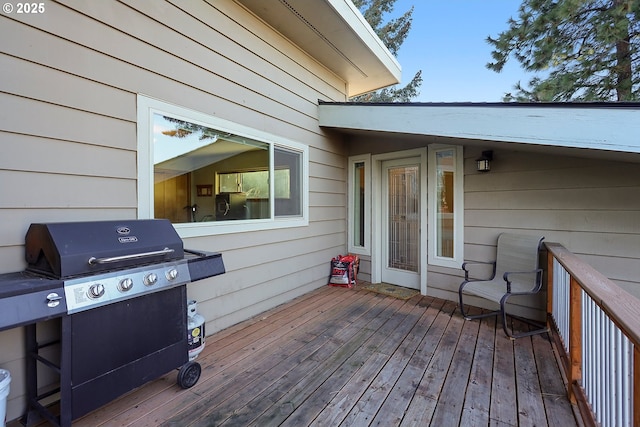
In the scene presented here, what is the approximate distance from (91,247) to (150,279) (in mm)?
342

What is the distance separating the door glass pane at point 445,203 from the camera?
12.6 feet

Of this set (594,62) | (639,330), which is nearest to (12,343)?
(639,330)

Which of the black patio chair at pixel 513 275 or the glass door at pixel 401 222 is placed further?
the glass door at pixel 401 222

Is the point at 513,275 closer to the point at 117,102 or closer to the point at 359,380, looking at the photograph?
the point at 359,380

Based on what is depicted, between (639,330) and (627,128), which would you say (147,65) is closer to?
(639,330)

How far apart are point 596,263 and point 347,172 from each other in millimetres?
3284

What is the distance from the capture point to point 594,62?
16.5ft

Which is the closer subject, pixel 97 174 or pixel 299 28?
pixel 97 174

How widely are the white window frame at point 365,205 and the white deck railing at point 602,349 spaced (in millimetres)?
2650

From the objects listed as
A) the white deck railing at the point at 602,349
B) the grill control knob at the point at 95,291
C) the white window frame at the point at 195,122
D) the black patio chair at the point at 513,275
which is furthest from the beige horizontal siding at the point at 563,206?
the grill control knob at the point at 95,291

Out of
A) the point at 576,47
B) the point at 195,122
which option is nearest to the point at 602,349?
the point at 195,122

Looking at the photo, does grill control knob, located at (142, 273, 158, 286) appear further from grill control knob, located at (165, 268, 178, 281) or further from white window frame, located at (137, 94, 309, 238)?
white window frame, located at (137, 94, 309, 238)

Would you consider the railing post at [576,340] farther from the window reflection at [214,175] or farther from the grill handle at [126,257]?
the window reflection at [214,175]

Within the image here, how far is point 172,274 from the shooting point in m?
1.81
